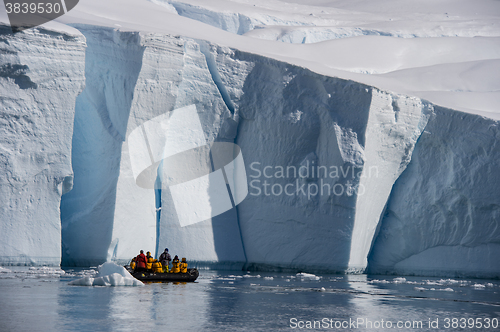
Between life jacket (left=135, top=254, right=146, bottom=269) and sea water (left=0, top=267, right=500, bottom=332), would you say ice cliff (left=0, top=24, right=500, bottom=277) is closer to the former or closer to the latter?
life jacket (left=135, top=254, right=146, bottom=269)

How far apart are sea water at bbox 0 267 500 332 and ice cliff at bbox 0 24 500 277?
312 cm

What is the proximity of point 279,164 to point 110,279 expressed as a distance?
6037mm

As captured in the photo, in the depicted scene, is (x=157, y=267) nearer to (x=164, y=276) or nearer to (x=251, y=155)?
(x=164, y=276)

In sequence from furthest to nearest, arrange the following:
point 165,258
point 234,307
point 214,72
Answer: point 214,72, point 165,258, point 234,307

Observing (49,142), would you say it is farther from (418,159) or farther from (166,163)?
(418,159)

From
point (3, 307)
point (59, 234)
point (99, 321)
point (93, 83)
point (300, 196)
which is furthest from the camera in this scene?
point (300, 196)

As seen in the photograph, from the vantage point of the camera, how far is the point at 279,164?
1380 centimetres

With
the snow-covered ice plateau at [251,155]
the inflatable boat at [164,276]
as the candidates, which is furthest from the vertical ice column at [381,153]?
the inflatable boat at [164,276]

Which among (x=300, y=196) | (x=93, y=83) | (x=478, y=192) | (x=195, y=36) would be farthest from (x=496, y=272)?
(x=93, y=83)

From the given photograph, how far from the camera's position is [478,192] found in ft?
43.9

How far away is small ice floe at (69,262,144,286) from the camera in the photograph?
8.48 metres

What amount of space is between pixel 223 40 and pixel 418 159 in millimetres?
5780

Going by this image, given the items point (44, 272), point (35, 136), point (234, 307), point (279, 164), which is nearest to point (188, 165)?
point (279, 164)

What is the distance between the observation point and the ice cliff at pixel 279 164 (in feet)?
40.5
